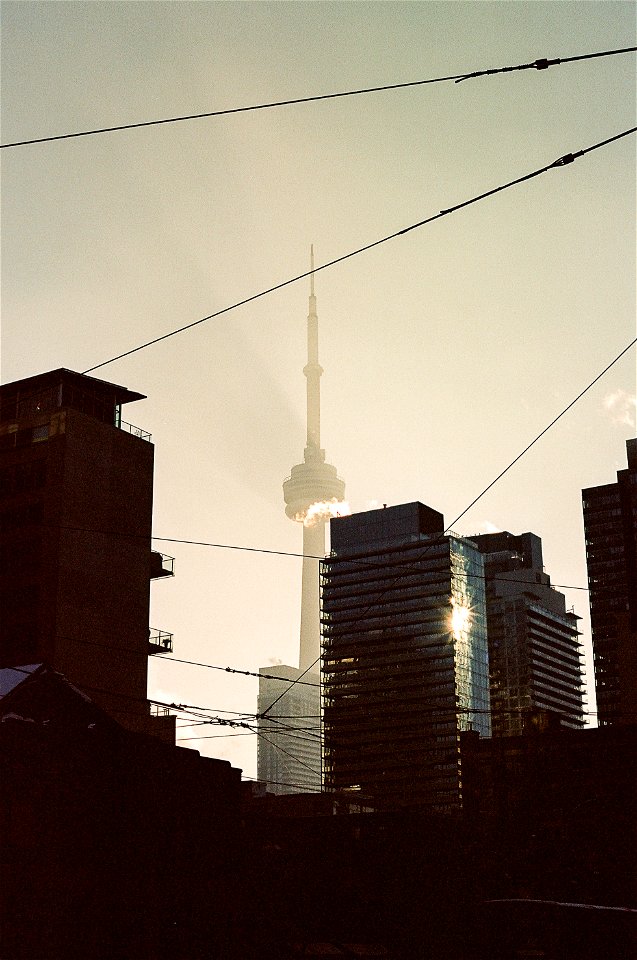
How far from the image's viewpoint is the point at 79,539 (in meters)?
74.2

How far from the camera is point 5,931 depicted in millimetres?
30703

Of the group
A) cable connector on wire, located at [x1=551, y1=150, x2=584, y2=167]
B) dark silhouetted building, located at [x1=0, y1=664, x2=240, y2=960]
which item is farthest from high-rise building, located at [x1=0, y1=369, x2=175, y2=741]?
cable connector on wire, located at [x1=551, y1=150, x2=584, y2=167]

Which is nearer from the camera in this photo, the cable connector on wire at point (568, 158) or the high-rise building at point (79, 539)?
the cable connector on wire at point (568, 158)

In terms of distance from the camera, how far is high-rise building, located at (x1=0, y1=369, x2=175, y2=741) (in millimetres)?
70625

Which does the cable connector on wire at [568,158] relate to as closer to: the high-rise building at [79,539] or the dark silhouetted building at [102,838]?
the dark silhouetted building at [102,838]

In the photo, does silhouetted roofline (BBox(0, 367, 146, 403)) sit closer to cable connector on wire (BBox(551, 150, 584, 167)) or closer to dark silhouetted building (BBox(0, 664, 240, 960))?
dark silhouetted building (BBox(0, 664, 240, 960))

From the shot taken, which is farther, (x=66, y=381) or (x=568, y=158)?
(x=66, y=381)

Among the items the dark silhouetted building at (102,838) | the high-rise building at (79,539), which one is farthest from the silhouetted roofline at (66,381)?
the dark silhouetted building at (102,838)

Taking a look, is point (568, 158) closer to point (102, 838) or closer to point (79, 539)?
point (102, 838)

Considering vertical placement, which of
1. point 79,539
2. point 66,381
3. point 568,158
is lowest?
point 568,158

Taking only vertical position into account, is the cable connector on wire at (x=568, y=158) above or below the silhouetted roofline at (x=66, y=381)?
below

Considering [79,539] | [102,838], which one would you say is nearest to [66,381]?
[79,539]

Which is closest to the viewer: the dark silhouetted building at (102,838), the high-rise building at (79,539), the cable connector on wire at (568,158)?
the cable connector on wire at (568,158)

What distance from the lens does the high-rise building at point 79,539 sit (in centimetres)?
7062
